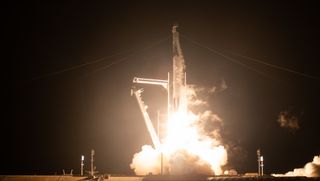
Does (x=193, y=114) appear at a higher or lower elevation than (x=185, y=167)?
higher

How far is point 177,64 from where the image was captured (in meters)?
48.5

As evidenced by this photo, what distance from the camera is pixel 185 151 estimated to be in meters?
47.4

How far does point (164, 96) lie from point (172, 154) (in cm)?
984

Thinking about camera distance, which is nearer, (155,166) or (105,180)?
(105,180)

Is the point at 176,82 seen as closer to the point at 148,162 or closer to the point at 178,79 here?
the point at 178,79

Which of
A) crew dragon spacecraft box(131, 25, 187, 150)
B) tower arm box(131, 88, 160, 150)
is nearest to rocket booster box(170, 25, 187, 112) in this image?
crew dragon spacecraft box(131, 25, 187, 150)

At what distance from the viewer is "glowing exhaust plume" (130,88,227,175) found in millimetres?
46969

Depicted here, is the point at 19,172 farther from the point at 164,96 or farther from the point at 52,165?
the point at 164,96

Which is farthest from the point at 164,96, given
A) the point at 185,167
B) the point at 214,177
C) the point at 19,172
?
the point at 19,172

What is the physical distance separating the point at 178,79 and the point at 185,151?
6.70 meters

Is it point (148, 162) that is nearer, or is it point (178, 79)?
point (178, 79)

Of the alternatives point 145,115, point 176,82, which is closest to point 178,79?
point 176,82

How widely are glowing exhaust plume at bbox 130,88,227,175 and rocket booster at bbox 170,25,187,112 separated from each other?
52cm

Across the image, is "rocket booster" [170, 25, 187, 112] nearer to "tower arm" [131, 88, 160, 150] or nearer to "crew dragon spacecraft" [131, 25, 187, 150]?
"crew dragon spacecraft" [131, 25, 187, 150]
